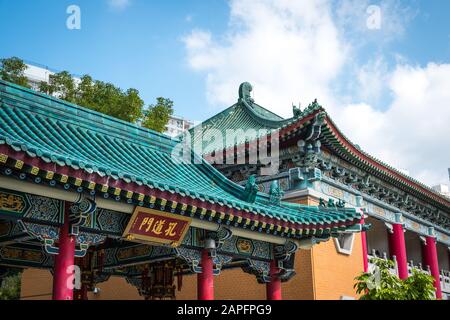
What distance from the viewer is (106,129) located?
12164 millimetres

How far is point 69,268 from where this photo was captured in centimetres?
913

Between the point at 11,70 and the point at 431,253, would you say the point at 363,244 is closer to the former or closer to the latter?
the point at 431,253

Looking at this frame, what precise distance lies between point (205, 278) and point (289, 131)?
7689 mm

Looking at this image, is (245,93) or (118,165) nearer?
(118,165)

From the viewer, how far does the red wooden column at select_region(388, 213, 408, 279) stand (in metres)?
22.3

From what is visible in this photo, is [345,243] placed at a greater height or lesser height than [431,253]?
lesser

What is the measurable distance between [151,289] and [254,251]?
2.92 metres

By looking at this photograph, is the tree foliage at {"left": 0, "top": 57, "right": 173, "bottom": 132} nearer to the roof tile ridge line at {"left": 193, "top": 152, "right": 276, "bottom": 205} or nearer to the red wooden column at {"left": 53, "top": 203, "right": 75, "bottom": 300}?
the roof tile ridge line at {"left": 193, "top": 152, "right": 276, "bottom": 205}

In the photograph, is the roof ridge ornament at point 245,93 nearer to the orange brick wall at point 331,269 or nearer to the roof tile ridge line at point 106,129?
the orange brick wall at point 331,269

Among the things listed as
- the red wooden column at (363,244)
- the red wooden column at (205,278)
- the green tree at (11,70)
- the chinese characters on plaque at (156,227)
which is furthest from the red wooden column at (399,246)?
the green tree at (11,70)

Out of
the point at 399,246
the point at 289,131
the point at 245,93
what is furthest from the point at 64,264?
the point at 399,246

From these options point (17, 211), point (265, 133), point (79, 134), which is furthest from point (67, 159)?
point (265, 133)

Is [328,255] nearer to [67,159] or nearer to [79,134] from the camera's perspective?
[79,134]

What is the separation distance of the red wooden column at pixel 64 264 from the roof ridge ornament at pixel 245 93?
46.2 feet
